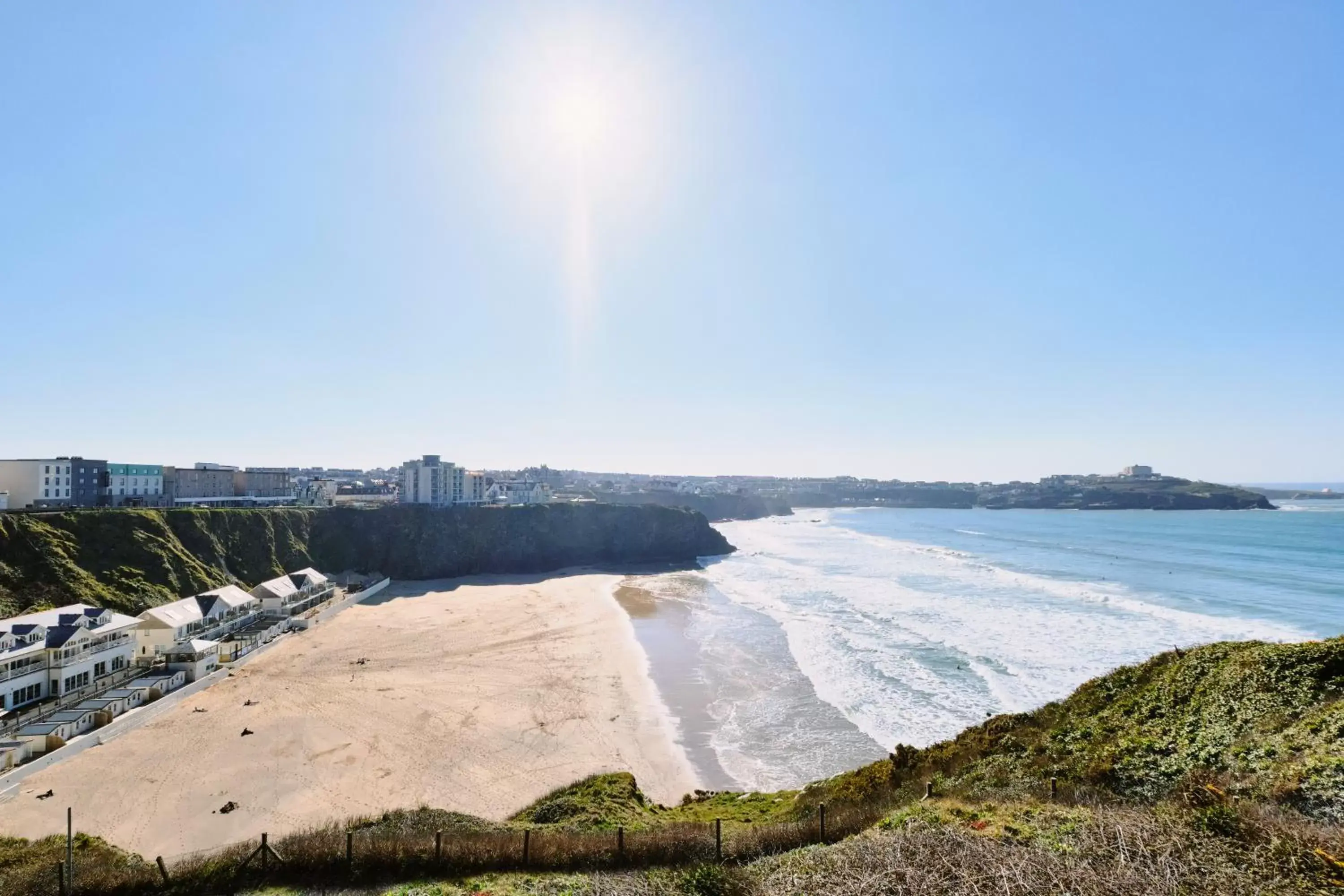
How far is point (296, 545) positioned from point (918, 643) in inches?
2038

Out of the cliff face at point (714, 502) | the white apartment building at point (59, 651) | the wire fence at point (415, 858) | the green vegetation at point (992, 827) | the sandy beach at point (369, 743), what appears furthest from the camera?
the cliff face at point (714, 502)

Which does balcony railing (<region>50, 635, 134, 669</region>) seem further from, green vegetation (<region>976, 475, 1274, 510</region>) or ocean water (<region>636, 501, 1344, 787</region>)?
green vegetation (<region>976, 475, 1274, 510</region>)

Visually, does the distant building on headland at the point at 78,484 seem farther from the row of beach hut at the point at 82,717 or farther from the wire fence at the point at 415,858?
the wire fence at the point at 415,858

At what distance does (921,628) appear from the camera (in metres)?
38.0

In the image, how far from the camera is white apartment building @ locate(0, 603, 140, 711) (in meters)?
24.1

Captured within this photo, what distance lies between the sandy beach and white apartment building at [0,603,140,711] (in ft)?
15.1

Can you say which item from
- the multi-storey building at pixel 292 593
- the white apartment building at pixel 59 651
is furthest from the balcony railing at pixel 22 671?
the multi-storey building at pixel 292 593

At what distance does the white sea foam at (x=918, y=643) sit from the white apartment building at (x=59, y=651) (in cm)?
2733

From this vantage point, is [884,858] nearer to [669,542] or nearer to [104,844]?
[104,844]

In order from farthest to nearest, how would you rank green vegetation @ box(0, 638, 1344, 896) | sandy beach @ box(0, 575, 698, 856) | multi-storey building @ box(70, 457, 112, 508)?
1. multi-storey building @ box(70, 457, 112, 508)
2. sandy beach @ box(0, 575, 698, 856)
3. green vegetation @ box(0, 638, 1344, 896)

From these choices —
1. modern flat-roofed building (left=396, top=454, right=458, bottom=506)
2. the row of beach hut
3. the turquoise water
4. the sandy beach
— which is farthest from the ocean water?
modern flat-roofed building (left=396, top=454, right=458, bottom=506)

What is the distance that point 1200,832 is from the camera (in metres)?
7.75

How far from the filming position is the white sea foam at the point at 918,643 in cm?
2458

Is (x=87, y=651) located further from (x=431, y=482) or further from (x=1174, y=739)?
(x=431, y=482)
